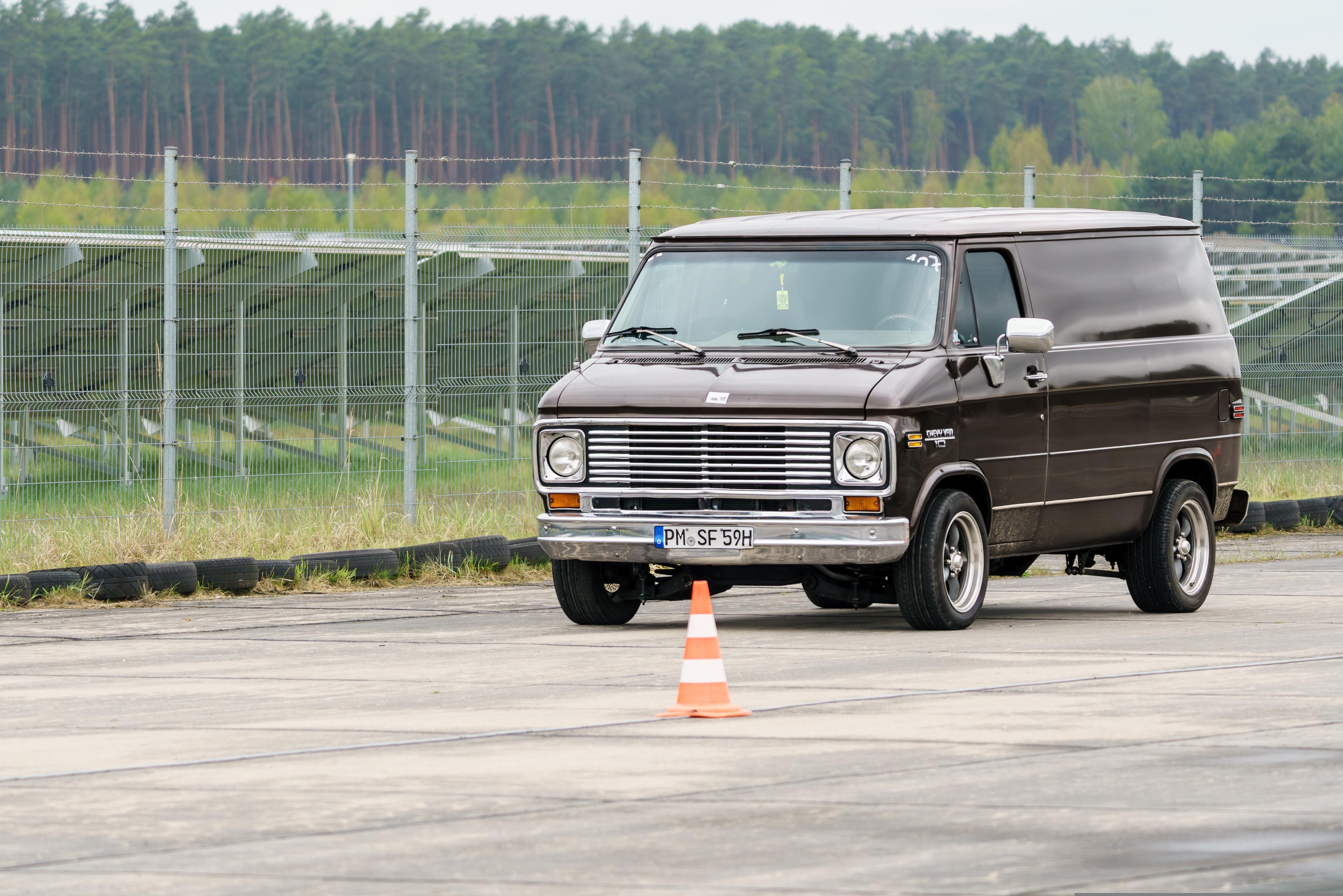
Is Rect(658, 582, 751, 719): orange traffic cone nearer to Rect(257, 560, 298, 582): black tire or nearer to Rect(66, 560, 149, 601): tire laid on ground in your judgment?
Rect(66, 560, 149, 601): tire laid on ground

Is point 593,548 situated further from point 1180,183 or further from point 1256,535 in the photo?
point 1180,183

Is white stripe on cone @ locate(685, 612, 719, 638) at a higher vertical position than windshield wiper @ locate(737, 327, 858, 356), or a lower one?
lower

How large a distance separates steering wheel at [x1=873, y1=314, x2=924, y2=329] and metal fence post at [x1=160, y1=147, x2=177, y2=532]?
6.31 metres

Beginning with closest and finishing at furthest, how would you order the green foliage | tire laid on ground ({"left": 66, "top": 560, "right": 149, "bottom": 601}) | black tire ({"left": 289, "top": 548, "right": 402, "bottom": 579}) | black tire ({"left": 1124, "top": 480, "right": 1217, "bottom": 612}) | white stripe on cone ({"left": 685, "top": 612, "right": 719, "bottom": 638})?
white stripe on cone ({"left": 685, "top": 612, "right": 719, "bottom": 638}) < black tire ({"left": 1124, "top": 480, "right": 1217, "bottom": 612}) < tire laid on ground ({"left": 66, "top": 560, "right": 149, "bottom": 601}) < black tire ({"left": 289, "top": 548, "right": 402, "bottom": 579}) < the green foliage

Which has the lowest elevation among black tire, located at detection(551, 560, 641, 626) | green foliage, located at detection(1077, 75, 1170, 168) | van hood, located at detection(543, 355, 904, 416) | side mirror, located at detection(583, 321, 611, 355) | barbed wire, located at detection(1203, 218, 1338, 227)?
black tire, located at detection(551, 560, 641, 626)

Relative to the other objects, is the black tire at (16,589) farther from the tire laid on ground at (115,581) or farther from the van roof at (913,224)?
the van roof at (913,224)

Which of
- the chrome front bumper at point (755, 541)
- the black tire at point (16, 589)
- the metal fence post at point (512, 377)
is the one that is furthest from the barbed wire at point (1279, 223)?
the black tire at point (16, 589)

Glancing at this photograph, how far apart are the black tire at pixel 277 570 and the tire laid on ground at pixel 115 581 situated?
1.03 m

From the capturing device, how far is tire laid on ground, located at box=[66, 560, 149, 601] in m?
16.3

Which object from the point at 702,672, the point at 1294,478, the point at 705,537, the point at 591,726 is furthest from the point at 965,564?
the point at 1294,478

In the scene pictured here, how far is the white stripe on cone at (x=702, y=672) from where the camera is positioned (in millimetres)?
9969

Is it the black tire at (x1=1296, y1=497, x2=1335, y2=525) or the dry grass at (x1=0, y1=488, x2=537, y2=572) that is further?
the black tire at (x1=1296, y1=497, x2=1335, y2=525)

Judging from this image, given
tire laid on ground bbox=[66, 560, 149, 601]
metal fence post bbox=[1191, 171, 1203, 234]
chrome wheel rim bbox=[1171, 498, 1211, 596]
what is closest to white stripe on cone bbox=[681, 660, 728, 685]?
chrome wheel rim bbox=[1171, 498, 1211, 596]

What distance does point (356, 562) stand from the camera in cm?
1783
